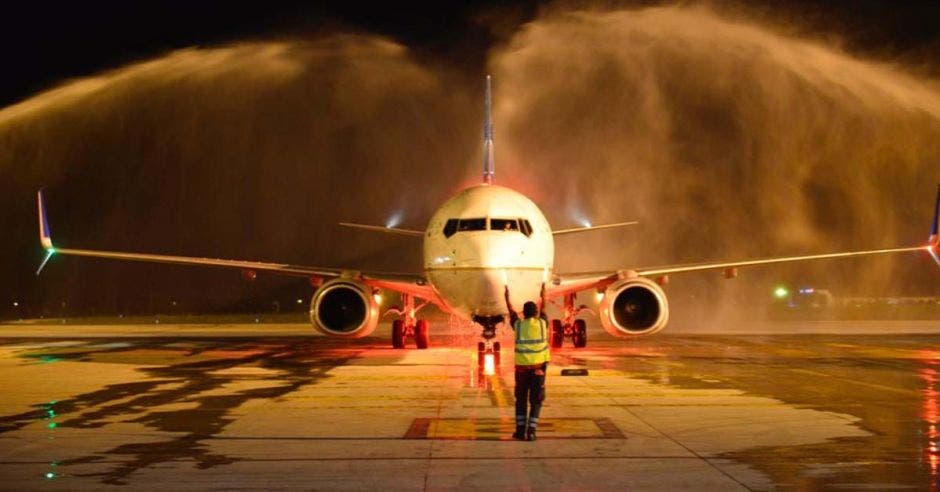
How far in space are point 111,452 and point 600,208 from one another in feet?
113

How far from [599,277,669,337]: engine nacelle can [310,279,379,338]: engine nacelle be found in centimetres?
566

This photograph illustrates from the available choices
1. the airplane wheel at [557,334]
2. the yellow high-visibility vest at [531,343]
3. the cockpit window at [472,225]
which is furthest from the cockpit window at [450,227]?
the yellow high-visibility vest at [531,343]

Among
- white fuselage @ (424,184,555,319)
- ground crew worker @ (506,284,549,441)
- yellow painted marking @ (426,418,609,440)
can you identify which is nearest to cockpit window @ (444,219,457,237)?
white fuselage @ (424,184,555,319)

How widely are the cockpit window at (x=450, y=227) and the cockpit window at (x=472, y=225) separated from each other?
0.47 feet

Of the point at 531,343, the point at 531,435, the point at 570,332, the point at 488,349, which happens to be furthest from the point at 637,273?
the point at 531,435

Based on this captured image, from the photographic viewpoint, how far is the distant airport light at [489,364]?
19.4m

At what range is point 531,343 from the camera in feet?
38.7

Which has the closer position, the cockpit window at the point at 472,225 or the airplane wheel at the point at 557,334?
the cockpit window at the point at 472,225

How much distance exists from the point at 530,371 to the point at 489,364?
29.2 feet

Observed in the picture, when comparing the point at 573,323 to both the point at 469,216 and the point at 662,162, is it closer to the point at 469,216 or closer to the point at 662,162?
the point at 469,216

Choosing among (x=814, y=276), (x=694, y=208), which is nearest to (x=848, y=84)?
(x=694, y=208)

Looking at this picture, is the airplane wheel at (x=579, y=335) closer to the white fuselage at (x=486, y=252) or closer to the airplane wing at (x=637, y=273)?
the airplane wing at (x=637, y=273)

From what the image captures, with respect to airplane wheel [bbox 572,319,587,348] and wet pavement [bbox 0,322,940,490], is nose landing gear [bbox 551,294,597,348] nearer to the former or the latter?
airplane wheel [bbox 572,319,587,348]

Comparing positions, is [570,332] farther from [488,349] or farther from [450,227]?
[488,349]
